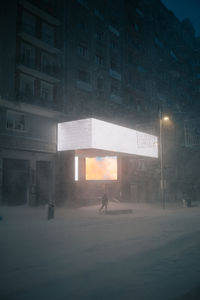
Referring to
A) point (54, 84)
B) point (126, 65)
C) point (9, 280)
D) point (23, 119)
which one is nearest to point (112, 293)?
point (9, 280)

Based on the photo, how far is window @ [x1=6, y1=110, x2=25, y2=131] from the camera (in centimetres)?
2197

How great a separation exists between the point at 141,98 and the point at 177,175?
39.8 feet

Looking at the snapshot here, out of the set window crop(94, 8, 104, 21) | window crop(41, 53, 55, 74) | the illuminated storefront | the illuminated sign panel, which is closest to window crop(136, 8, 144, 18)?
window crop(94, 8, 104, 21)

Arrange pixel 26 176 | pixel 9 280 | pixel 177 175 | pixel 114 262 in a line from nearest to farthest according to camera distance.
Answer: pixel 9 280 → pixel 114 262 → pixel 26 176 → pixel 177 175

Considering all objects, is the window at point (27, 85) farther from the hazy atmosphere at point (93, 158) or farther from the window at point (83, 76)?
the window at point (83, 76)

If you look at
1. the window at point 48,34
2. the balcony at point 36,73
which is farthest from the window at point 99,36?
the balcony at point 36,73

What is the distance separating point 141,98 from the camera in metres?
38.8

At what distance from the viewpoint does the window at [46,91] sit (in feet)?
82.5

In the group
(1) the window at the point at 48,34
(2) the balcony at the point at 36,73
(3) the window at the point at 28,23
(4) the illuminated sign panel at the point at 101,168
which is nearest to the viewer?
(2) the balcony at the point at 36,73

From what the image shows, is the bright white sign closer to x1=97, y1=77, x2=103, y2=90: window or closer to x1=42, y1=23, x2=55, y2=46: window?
x1=97, y1=77, x2=103, y2=90: window

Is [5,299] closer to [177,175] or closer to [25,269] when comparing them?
[25,269]

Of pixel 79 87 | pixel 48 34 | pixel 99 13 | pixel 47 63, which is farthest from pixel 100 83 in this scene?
pixel 99 13

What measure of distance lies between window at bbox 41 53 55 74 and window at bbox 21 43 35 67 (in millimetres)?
1129

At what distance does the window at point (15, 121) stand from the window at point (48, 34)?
8.24 meters
